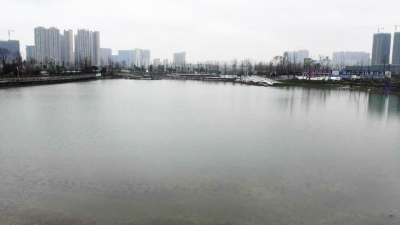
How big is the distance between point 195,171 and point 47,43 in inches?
2548

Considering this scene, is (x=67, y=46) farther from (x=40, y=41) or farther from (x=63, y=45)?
(x=40, y=41)

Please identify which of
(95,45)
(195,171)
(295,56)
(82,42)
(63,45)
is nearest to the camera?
(195,171)

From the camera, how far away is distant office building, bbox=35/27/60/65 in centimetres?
5978

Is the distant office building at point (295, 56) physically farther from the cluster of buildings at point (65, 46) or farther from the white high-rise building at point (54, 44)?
the white high-rise building at point (54, 44)

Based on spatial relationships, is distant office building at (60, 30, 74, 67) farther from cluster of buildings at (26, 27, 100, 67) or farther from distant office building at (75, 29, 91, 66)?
distant office building at (75, 29, 91, 66)

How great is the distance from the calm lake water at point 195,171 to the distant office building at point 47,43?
2300 inches

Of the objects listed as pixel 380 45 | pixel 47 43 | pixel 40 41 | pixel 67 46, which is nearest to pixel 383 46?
pixel 380 45

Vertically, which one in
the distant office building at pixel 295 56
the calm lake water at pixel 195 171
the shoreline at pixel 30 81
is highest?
the distant office building at pixel 295 56

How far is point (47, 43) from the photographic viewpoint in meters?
61.0

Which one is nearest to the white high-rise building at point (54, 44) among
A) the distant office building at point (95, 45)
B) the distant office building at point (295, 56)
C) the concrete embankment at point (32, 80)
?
the distant office building at point (95, 45)

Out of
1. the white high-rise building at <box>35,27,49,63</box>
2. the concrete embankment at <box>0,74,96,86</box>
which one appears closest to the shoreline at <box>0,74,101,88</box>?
the concrete embankment at <box>0,74,96,86</box>

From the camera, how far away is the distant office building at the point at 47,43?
59.8 m

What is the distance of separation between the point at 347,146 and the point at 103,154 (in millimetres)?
4521

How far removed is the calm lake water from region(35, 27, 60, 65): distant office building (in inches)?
2300
